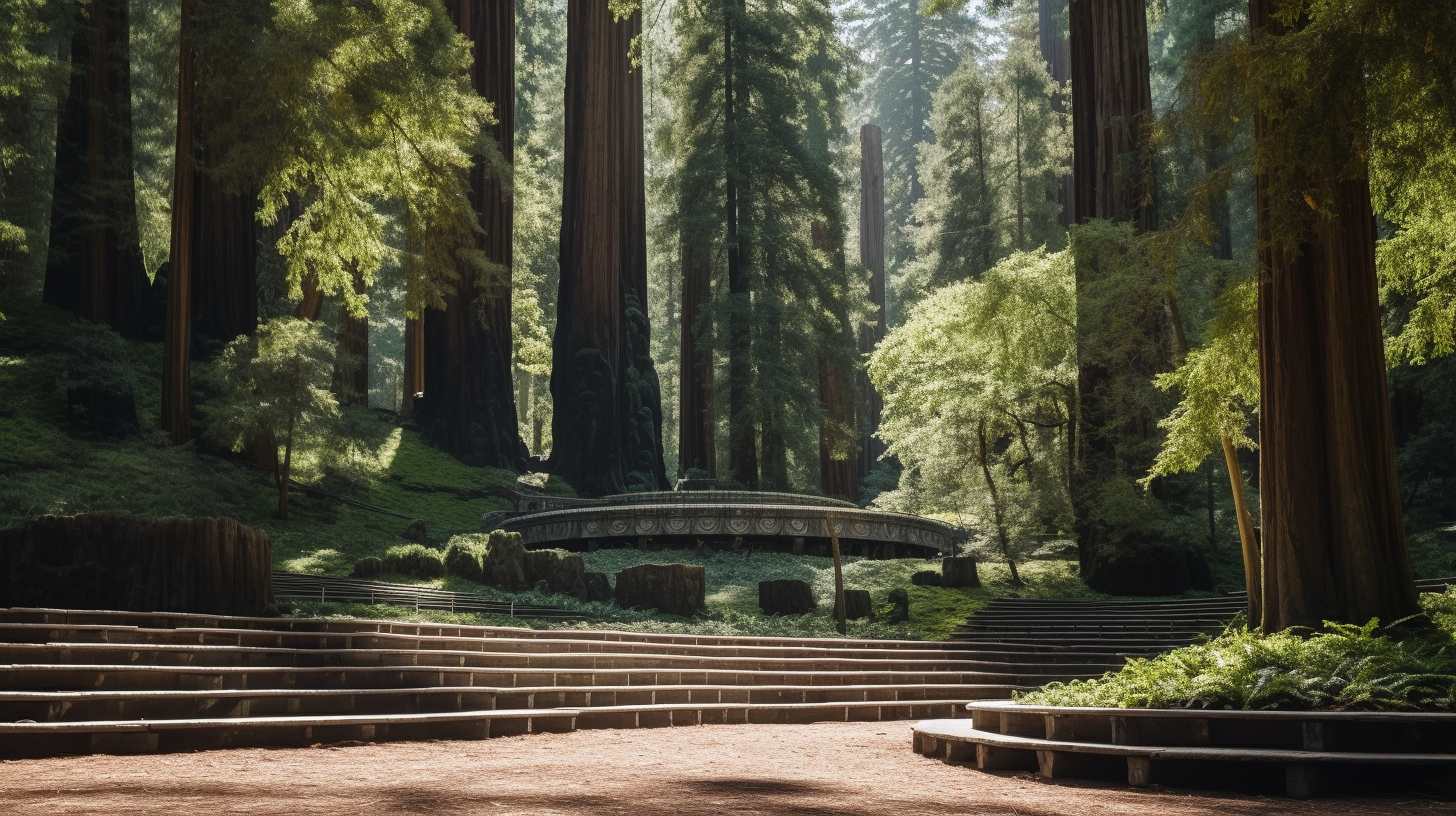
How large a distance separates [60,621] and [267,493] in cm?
1083

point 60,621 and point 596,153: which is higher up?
point 596,153

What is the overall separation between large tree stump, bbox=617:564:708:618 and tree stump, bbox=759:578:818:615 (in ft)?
3.41

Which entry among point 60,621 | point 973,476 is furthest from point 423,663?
point 973,476

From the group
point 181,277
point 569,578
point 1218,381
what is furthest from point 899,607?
point 181,277

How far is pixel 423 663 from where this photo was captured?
980 centimetres

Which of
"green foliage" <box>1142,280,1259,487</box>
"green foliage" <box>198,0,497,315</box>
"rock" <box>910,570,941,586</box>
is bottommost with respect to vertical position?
"rock" <box>910,570,941,586</box>

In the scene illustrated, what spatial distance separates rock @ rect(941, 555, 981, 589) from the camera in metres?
19.4

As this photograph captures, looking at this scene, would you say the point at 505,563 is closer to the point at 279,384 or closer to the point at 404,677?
the point at 279,384

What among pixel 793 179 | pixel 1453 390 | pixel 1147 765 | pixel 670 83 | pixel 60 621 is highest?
pixel 670 83

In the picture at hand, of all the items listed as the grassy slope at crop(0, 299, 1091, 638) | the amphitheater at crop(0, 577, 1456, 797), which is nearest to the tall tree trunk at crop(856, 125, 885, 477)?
the grassy slope at crop(0, 299, 1091, 638)

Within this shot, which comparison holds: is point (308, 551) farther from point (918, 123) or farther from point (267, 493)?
point (918, 123)

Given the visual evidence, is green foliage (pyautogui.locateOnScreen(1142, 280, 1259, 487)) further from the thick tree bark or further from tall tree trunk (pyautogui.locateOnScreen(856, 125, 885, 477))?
tall tree trunk (pyautogui.locateOnScreen(856, 125, 885, 477))

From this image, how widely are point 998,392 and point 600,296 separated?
37.5 ft

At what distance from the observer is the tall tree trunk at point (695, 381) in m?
30.2
